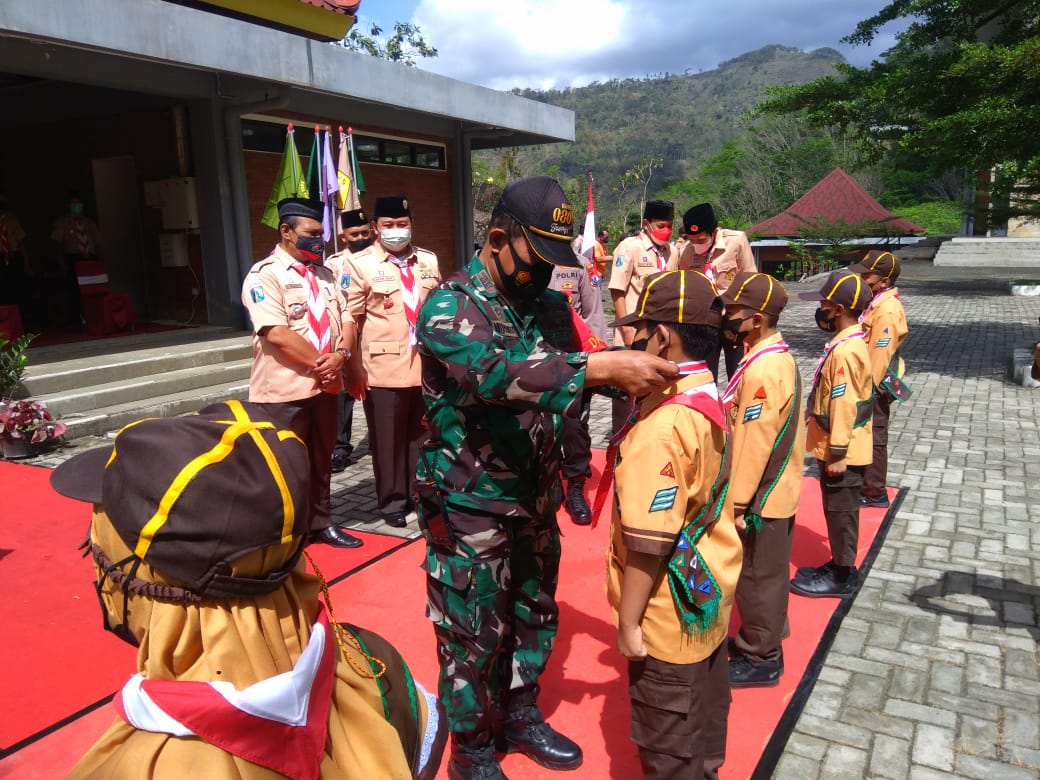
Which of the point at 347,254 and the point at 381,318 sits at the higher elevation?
the point at 347,254

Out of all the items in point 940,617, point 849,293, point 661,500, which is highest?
point 849,293

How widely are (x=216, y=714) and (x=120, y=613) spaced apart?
268mm

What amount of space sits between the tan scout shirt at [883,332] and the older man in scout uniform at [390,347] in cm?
293

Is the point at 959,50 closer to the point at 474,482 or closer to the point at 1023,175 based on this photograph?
the point at 1023,175

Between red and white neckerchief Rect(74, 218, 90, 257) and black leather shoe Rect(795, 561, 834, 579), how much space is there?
407 inches

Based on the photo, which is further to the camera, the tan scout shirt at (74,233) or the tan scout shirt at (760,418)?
the tan scout shirt at (74,233)

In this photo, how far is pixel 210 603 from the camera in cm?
125

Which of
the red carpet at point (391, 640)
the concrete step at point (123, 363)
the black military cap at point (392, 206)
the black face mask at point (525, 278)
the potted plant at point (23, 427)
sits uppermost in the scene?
the black military cap at point (392, 206)

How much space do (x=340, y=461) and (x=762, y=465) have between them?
14.3ft

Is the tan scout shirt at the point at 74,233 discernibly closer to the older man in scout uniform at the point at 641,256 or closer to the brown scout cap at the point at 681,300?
the older man in scout uniform at the point at 641,256

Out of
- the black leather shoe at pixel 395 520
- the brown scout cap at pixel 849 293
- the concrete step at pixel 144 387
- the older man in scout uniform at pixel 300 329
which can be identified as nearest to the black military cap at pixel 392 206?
the older man in scout uniform at pixel 300 329

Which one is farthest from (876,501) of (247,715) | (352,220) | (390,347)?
(247,715)

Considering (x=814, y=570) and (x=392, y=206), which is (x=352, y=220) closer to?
(x=392, y=206)

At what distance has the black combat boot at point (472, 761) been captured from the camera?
2518 millimetres
